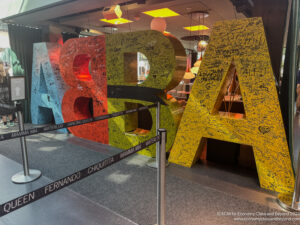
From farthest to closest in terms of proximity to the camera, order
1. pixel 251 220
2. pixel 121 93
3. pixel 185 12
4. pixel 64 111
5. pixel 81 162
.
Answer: pixel 185 12 < pixel 64 111 < pixel 121 93 < pixel 81 162 < pixel 251 220

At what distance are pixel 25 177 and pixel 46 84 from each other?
9.52ft

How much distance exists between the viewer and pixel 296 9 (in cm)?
249

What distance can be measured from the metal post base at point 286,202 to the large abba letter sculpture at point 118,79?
1.68m

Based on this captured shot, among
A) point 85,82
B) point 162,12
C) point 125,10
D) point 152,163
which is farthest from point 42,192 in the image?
point 162,12

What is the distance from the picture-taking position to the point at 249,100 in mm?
2816

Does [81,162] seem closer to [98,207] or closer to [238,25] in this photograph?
[98,207]

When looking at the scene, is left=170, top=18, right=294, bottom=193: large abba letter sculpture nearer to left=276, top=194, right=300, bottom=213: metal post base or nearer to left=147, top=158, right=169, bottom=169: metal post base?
left=276, top=194, right=300, bottom=213: metal post base

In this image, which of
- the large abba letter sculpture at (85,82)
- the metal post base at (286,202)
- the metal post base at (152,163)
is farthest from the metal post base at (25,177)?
the metal post base at (286,202)

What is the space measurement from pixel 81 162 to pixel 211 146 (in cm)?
224

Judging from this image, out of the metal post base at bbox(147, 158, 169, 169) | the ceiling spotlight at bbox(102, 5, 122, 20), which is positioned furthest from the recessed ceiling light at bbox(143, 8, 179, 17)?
the metal post base at bbox(147, 158, 169, 169)

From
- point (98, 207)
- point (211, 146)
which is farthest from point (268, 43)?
point (98, 207)

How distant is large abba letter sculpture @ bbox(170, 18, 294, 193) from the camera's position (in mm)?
2643

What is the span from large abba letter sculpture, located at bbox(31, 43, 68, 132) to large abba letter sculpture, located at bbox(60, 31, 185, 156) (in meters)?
0.34

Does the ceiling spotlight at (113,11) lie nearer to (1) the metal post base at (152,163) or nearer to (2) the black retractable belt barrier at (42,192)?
(1) the metal post base at (152,163)
